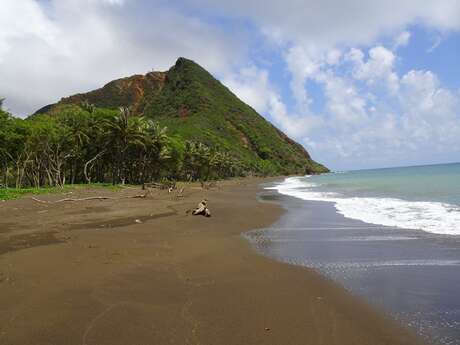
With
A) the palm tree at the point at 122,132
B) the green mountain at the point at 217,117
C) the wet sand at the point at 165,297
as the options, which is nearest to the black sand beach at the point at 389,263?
the wet sand at the point at 165,297

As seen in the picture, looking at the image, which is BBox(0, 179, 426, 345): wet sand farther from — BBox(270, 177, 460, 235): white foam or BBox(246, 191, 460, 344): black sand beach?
BBox(270, 177, 460, 235): white foam

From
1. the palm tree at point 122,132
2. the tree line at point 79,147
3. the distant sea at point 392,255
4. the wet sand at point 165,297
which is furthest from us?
the palm tree at point 122,132

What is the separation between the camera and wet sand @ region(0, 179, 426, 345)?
467 centimetres

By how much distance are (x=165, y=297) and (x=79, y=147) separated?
40850 mm

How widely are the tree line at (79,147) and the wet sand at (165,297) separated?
28094mm

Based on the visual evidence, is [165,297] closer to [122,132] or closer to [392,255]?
[392,255]

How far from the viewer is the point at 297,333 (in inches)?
188

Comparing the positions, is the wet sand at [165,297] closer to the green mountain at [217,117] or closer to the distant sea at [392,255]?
the distant sea at [392,255]

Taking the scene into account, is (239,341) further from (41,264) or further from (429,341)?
(41,264)

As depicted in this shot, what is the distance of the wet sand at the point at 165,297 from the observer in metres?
4.67

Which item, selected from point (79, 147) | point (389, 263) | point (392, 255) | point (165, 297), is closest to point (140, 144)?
point (79, 147)

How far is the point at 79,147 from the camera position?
42.9 metres

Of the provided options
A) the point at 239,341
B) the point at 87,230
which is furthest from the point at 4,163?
the point at 239,341

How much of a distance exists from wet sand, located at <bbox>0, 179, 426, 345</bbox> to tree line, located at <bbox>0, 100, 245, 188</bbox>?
2809cm
